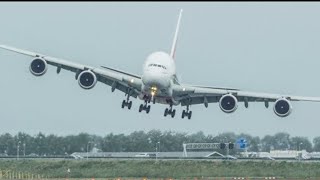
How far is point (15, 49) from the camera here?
7281 cm

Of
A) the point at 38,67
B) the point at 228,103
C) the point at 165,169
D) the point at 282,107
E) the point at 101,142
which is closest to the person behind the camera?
the point at 38,67

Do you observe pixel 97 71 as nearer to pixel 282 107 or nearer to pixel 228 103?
pixel 228 103

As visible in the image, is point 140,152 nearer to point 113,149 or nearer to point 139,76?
point 113,149

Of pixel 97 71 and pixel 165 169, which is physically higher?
pixel 97 71

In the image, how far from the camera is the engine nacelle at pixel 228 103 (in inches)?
2876

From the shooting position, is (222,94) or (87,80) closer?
(87,80)

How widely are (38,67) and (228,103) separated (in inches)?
639

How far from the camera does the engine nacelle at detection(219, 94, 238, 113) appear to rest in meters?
73.1

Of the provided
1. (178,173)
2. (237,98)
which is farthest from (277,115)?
(178,173)

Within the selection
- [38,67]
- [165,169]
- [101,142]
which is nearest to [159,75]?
[38,67]

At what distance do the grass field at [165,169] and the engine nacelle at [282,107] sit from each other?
17.0 feet

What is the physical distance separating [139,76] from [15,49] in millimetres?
10758

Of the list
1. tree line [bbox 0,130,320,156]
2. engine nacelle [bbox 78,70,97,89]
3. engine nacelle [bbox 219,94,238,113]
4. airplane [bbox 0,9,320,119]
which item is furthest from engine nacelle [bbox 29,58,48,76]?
tree line [bbox 0,130,320,156]

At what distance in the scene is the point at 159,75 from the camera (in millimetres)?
69500
